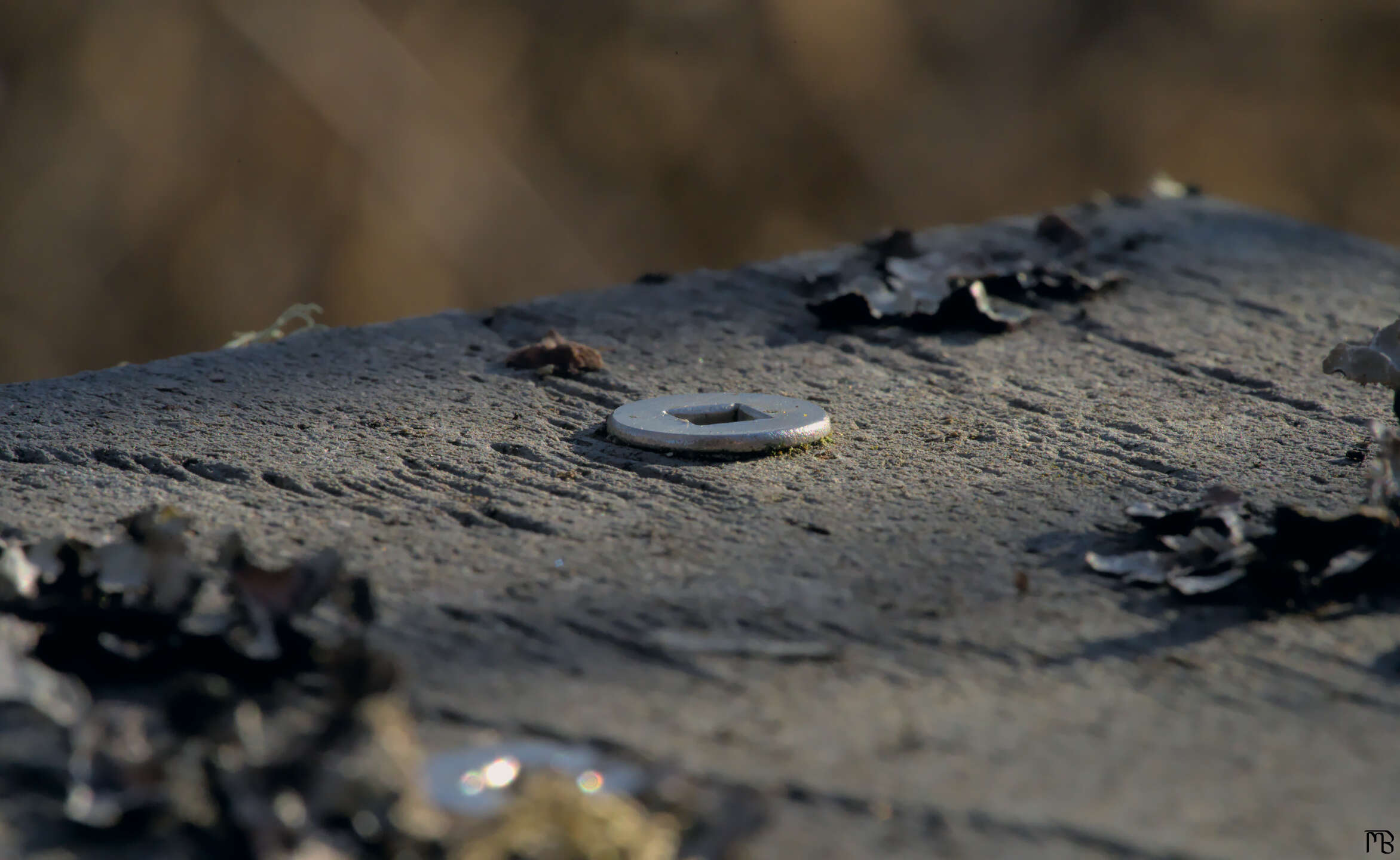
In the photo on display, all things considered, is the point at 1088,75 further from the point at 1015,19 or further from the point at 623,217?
the point at 623,217

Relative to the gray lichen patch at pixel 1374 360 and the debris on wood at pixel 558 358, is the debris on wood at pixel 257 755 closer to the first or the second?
the debris on wood at pixel 558 358

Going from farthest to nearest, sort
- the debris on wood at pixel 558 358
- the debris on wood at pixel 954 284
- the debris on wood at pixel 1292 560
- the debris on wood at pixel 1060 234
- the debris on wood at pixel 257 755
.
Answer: the debris on wood at pixel 1060 234 → the debris on wood at pixel 954 284 → the debris on wood at pixel 558 358 → the debris on wood at pixel 1292 560 → the debris on wood at pixel 257 755

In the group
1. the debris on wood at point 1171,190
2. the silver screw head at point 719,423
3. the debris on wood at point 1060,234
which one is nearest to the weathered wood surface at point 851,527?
the silver screw head at point 719,423

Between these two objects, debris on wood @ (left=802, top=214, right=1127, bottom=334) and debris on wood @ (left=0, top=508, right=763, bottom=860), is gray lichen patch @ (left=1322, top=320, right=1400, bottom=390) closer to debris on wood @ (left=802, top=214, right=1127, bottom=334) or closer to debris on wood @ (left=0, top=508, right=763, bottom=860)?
debris on wood @ (left=802, top=214, right=1127, bottom=334)

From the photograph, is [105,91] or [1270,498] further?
[105,91]

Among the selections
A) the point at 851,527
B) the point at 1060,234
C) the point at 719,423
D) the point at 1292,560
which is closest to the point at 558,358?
the point at 719,423

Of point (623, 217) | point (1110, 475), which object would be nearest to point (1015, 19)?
point (623, 217)
